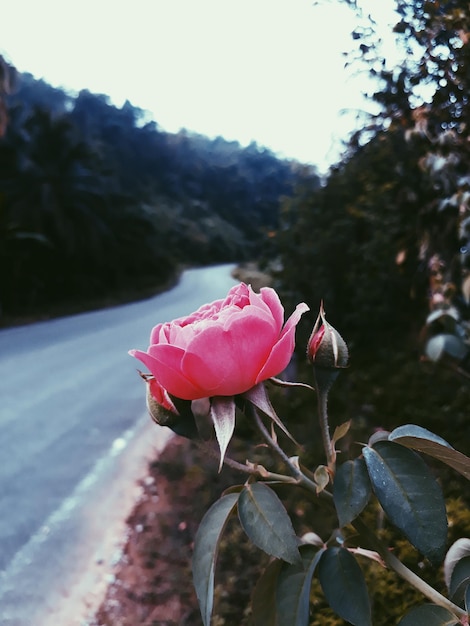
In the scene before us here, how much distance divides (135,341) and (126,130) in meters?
10.3

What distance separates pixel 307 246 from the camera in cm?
380

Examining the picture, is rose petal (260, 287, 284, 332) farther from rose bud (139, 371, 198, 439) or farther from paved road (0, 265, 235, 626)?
paved road (0, 265, 235, 626)

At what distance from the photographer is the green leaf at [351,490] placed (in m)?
0.42

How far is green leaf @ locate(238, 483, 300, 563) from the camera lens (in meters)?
0.40

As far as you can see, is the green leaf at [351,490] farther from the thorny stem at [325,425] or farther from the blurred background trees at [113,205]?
the blurred background trees at [113,205]

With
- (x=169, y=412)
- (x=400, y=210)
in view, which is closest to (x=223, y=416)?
(x=169, y=412)

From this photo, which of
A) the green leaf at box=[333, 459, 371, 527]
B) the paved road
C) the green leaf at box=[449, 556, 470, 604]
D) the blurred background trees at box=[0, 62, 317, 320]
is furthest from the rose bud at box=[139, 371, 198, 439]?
the blurred background trees at box=[0, 62, 317, 320]

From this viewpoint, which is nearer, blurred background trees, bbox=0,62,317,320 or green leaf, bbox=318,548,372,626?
green leaf, bbox=318,548,372,626

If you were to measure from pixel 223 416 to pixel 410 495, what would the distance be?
0.49ft

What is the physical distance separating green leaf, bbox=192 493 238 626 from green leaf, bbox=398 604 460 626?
151 mm

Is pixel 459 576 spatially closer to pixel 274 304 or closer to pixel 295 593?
pixel 295 593

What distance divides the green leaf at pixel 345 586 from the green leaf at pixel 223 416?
15 cm

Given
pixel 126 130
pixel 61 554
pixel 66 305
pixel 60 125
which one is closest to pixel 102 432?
pixel 61 554

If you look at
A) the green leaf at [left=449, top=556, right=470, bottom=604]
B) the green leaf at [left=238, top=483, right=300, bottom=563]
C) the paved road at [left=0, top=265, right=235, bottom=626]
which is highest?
the green leaf at [left=238, top=483, right=300, bottom=563]
